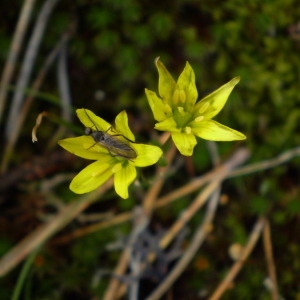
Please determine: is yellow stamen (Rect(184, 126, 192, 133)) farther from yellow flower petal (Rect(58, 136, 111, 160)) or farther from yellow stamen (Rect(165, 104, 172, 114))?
yellow flower petal (Rect(58, 136, 111, 160))

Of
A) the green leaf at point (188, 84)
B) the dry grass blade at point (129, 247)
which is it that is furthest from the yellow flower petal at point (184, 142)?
the dry grass blade at point (129, 247)

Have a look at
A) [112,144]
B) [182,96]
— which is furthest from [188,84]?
[112,144]

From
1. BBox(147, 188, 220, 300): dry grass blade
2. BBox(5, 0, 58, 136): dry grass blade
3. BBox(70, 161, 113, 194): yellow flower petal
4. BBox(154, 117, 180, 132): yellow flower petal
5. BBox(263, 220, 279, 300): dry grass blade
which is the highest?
BBox(5, 0, 58, 136): dry grass blade

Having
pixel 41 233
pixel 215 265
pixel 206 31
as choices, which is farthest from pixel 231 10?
pixel 41 233

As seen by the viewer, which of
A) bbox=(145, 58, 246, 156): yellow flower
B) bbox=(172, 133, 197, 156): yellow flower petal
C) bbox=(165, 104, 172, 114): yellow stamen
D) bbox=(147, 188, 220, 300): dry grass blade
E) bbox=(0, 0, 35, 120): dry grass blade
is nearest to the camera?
bbox=(172, 133, 197, 156): yellow flower petal

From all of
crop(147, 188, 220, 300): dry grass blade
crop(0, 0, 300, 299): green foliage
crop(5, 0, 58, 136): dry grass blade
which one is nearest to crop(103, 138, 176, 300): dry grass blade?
crop(0, 0, 300, 299): green foliage

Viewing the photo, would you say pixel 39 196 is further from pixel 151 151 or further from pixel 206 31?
pixel 206 31

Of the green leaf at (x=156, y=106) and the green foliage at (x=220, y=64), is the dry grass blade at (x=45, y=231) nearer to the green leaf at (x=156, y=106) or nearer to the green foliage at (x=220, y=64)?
the green foliage at (x=220, y=64)
